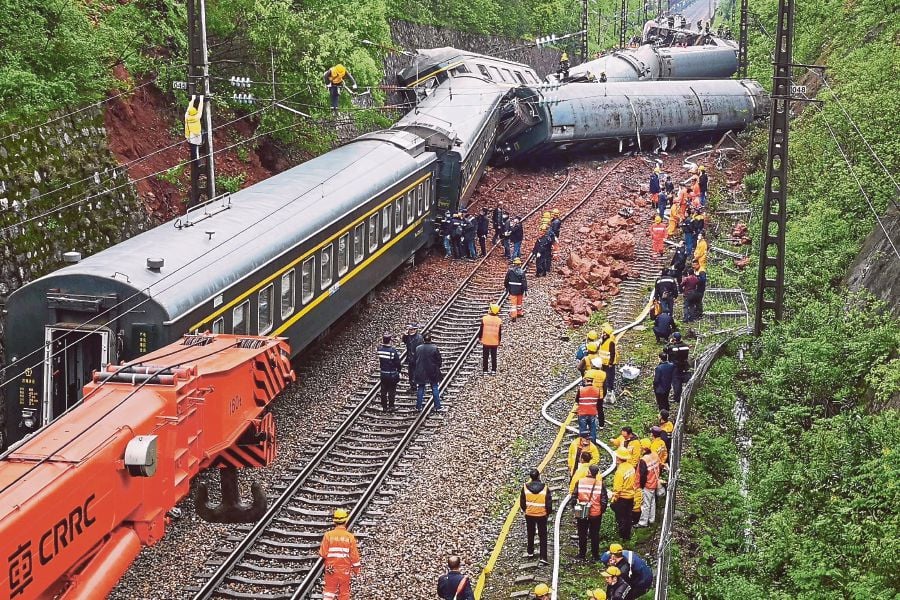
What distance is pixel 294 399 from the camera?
18062 mm

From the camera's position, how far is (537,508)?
513 inches

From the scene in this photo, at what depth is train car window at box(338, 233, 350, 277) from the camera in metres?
19.5

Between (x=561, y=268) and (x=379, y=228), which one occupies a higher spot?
(x=379, y=228)

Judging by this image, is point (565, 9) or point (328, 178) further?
point (565, 9)

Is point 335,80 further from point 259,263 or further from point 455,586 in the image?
point 455,586

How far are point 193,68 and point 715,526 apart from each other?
11804mm

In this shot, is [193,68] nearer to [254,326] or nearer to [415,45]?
[254,326]

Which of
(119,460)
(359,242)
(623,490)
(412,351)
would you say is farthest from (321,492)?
(359,242)

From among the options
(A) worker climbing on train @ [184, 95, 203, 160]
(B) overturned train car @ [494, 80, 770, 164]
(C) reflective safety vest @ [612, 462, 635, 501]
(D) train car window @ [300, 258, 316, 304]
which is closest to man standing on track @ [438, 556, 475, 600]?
(C) reflective safety vest @ [612, 462, 635, 501]

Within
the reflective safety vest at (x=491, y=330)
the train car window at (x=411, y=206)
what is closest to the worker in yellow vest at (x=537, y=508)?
the reflective safety vest at (x=491, y=330)

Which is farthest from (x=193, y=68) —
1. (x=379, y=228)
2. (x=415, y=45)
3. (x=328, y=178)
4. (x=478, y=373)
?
(x=415, y=45)

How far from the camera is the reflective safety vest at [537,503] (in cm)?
1302

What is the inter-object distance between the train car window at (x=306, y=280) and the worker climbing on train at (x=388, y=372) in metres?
1.57

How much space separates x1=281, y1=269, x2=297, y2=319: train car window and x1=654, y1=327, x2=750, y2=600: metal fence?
647cm
